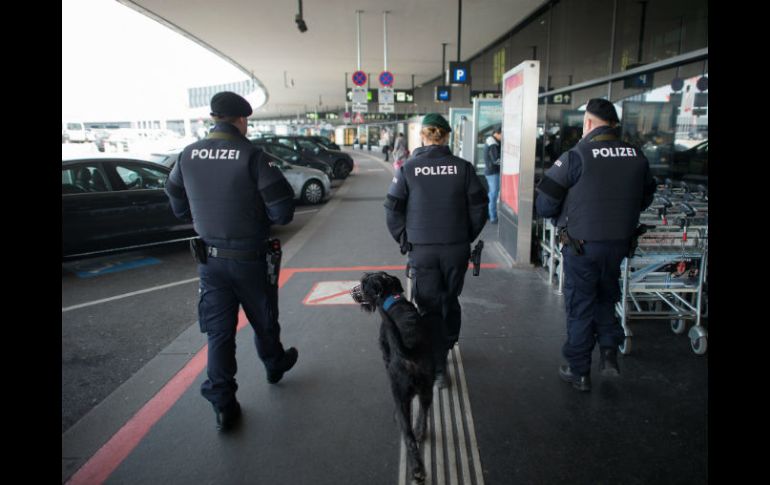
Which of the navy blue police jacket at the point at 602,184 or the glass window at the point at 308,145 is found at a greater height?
the glass window at the point at 308,145

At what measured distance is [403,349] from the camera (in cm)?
259

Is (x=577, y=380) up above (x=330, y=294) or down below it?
below

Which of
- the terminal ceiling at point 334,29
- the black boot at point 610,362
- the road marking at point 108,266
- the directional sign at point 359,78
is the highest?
the terminal ceiling at point 334,29

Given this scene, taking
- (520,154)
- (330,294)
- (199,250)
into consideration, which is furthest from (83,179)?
(520,154)

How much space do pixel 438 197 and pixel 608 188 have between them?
1209mm

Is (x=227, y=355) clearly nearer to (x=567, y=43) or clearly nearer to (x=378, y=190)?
(x=567, y=43)

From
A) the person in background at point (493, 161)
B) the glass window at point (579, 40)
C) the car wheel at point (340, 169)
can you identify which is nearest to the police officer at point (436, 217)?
the person in background at point (493, 161)

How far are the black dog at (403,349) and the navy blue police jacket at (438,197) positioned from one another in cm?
69

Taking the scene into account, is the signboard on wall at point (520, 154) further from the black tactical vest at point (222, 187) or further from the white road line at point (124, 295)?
the white road line at point (124, 295)

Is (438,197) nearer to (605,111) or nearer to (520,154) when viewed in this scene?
(605,111)

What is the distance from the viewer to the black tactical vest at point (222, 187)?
9.76ft

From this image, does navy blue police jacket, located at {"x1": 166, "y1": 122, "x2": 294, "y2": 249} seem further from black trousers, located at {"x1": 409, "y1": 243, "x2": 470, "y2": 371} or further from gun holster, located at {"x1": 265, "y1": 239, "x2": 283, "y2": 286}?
black trousers, located at {"x1": 409, "y1": 243, "x2": 470, "y2": 371}
